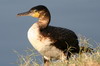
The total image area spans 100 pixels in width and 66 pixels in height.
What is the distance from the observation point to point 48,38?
33.5ft

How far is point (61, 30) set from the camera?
421 inches

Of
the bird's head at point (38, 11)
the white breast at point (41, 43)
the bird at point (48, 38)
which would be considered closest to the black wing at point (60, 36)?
the bird at point (48, 38)

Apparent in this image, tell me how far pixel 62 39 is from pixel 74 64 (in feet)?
6.68

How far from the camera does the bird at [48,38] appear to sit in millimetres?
10141

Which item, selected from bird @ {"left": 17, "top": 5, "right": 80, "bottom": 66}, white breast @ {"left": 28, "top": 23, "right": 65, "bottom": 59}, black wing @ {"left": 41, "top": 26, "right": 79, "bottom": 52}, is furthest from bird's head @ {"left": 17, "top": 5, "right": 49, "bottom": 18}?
white breast @ {"left": 28, "top": 23, "right": 65, "bottom": 59}

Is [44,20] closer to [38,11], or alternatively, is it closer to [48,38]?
[38,11]

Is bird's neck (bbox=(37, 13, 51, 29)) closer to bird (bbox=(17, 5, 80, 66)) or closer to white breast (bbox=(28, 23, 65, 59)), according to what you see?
bird (bbox=(17, 5, 80, 66))

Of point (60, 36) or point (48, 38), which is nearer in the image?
point (48, 38)

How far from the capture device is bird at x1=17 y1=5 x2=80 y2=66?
33.3ft

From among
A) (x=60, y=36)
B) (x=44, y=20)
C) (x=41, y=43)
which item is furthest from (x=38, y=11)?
(x=41, y=43)

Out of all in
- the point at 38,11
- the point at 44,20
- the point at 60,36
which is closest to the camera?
the point at 60,36

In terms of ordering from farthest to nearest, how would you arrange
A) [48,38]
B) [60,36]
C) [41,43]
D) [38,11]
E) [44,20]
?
[44,20] → [38,11] → [60,36] → [48,38] → [41,43]

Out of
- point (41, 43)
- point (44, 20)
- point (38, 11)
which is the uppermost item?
point (38, 11)

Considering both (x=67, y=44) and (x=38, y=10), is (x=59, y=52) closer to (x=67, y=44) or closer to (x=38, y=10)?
(x=67, y=44)
